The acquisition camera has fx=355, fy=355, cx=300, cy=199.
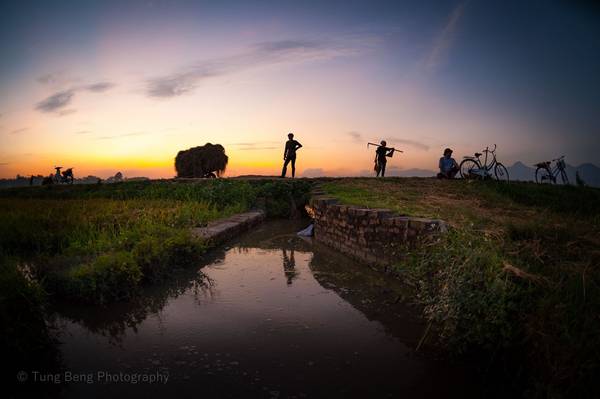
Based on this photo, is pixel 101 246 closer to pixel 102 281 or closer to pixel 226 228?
pixel 102 281

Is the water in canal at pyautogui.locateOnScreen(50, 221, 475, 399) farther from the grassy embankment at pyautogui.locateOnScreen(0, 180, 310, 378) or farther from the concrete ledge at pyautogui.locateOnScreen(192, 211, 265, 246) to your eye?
the concrete ledge at pyautogui.locateOnScreen(192, 211, 265, 246)

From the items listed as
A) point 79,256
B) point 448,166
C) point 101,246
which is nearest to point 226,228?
point 101,246

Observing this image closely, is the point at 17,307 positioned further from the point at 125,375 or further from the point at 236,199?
the point at 236,199

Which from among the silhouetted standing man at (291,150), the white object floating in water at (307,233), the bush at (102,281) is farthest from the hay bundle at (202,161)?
the bush at (102,281)

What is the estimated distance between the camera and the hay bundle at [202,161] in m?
26.8

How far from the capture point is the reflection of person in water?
237 inches

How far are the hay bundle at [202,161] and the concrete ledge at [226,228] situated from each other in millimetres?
16113

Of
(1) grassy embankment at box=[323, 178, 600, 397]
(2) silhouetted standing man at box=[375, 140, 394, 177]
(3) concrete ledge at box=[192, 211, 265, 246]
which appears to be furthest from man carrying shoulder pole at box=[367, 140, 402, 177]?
(1) grassy embankment at box=[323, 178, 600, 397]

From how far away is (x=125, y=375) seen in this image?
3.07 metres

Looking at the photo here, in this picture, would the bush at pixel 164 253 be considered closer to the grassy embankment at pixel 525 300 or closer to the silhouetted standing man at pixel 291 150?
the grassy embankment at pixel 525 300

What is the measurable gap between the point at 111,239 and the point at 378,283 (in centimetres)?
474

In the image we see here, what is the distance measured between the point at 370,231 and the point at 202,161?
22.4 metres

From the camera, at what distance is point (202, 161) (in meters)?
26.9

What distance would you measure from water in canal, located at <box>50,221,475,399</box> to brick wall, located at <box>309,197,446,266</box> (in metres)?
0.56
